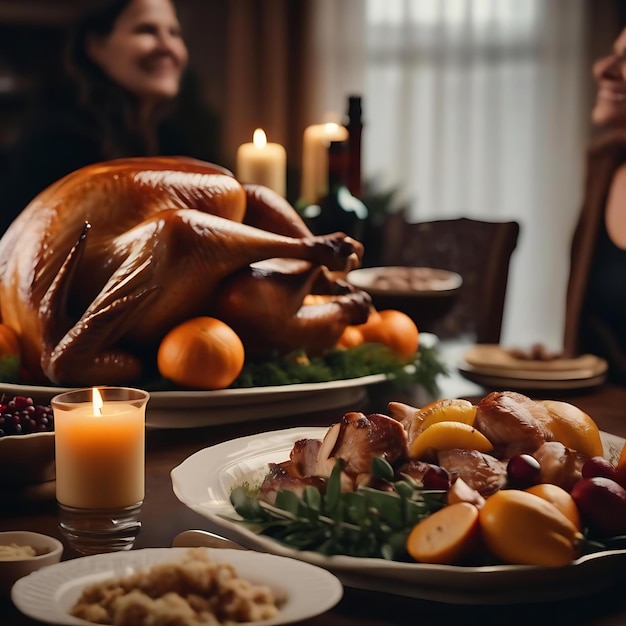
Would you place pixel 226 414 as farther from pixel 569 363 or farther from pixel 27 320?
pixel 569 363

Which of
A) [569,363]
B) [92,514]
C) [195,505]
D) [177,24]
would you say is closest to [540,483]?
[195,505]

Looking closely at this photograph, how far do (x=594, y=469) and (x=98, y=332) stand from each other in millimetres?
688

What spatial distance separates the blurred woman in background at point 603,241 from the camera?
2270 mm

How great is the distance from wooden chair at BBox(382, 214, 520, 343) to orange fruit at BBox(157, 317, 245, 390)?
103cm

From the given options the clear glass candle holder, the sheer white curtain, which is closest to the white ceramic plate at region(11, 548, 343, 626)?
the clear glass candle holder

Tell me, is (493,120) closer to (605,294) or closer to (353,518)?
(605,294)

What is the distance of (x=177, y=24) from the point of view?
15.1 feet

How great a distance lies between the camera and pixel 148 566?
650mm

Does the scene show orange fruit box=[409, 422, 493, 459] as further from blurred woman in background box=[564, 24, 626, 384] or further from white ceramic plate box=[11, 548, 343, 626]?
blurred woman in background box=[564, 24, 626, 384]

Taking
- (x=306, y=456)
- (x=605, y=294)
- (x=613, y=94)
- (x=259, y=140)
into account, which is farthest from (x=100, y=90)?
(x=306, y=456)

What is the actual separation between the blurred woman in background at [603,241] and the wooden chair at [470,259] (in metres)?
0.16

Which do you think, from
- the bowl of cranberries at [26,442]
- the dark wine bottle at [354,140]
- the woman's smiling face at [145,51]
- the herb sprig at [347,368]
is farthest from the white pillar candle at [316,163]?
the woman's smiling face at [145,51]

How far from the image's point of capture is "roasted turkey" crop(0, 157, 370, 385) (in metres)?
1.28

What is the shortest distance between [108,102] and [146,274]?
10.5ft
